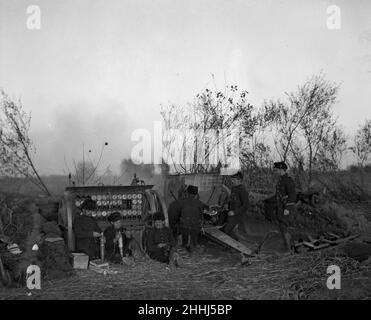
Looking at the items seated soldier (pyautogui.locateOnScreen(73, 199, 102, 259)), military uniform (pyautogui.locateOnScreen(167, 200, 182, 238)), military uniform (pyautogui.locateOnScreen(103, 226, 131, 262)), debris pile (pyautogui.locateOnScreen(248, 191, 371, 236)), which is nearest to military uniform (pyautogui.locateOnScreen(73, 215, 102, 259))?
seated soldier (pyautogui.locateOnScreen(73, 199, 102, 259))

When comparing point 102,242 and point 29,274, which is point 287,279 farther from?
point 29,274

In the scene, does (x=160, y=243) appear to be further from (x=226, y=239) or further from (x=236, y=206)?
(x=236, y=206)

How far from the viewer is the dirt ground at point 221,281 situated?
654cm

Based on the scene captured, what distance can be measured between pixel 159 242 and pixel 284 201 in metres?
2.98

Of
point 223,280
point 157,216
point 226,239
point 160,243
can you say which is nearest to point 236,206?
point 226,239

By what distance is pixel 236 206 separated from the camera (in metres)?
10.0

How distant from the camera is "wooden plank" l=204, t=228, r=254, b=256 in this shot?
8.79 meters

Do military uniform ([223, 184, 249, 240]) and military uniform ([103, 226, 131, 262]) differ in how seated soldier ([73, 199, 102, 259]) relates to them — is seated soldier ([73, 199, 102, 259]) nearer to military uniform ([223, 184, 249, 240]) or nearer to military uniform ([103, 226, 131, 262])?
military uniform ([103, 226, 131, 262])

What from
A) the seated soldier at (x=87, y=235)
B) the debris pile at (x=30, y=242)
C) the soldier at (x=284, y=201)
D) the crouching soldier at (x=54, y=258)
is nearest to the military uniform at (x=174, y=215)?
the seated soldier at (x=87, y=235)

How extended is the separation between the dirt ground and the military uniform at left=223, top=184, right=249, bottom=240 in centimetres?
139

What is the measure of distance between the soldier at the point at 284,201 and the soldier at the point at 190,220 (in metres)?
1.70

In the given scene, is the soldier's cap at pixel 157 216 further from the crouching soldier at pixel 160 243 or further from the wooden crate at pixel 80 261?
the wooden crate at pixel 80 261

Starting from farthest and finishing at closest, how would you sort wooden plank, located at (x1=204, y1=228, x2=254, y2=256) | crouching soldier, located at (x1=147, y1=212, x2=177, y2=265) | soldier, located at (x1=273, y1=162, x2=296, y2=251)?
soldier, located at (x1=273, y1=162, x2=296, y2=251)
wooden plank, located at (x1=204, y1=228, x2=254, y2=256)
crouching soldier, located at (x1=147, y1=212, x2=177, y2=265)
